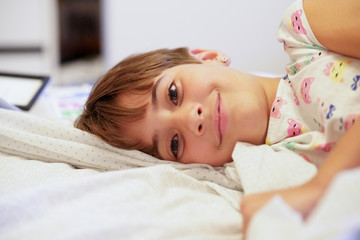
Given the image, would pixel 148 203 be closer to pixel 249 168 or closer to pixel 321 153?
pixel 249 168

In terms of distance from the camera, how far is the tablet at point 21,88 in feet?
4.45

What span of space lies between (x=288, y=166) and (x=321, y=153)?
0.09 meters

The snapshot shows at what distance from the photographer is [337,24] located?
2.76 ft

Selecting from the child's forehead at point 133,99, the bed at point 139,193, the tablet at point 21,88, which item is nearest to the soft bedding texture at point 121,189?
the bed at point 139,193

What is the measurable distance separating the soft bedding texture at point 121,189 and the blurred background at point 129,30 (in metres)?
2.20

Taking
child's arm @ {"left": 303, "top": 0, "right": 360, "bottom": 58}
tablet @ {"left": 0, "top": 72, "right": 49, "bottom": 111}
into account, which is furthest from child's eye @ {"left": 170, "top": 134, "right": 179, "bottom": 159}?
tablet @ {"left": 0, "top": 72, "right": 49, "bottom": 111}

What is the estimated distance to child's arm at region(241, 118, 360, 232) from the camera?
553 millimetres

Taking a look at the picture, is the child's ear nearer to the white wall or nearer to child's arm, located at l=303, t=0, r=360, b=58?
child's arm, located at l=303, t=0, r=360, b=58

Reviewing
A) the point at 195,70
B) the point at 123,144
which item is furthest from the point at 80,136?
the point at 195,70

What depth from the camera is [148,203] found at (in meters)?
0.70

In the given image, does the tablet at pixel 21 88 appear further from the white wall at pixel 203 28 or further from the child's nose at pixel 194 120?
the white wall at pixel 203 28

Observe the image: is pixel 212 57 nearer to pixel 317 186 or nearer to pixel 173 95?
pixel 173 95

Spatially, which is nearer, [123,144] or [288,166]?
[288,166]

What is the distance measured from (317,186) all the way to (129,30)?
280 cm
